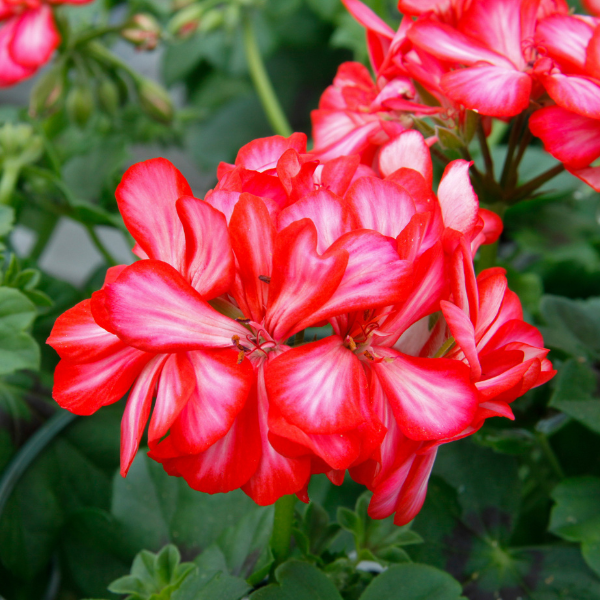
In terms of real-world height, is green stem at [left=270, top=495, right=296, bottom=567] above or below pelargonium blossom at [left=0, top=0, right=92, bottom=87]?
below

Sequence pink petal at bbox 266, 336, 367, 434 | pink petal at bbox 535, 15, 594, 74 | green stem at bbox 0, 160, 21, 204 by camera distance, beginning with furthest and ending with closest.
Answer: green stem at bbox 0, 160, 21, 204 < pink petal at bbox 535, 15, 594, 74 < pink petal at bbox 266, 336, 367, 434

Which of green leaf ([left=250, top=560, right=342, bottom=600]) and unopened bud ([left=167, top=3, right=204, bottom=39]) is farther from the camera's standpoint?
unopened bud ([left=167, top=3, right=204, bottom=39])

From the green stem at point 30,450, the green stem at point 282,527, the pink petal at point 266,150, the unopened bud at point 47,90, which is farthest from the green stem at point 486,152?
the unopened bud at point 47,90

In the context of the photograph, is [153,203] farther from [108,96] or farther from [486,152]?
[108,96]

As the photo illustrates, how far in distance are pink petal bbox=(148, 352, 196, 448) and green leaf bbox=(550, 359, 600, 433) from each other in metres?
0.26

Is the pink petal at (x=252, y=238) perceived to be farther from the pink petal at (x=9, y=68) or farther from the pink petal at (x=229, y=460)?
the pink petal at (x=9, y=68)

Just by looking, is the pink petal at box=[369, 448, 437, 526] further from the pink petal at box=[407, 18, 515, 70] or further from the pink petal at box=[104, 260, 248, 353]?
the pink petal at box=[407, 18, 515, 70]

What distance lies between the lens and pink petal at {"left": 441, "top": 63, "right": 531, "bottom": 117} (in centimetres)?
31

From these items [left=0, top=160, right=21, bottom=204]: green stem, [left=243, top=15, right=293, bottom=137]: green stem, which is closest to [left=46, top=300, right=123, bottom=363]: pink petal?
[left=0, top=160, right=21, bottom=204]: green stem

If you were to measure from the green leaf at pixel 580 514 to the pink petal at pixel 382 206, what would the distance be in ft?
0.88

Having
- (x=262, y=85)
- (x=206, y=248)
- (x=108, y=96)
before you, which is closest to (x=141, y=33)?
(x=108, y=96)

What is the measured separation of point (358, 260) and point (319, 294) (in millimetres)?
19

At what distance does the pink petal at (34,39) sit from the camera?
563mm

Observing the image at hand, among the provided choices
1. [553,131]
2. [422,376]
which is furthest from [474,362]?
[553,131]
